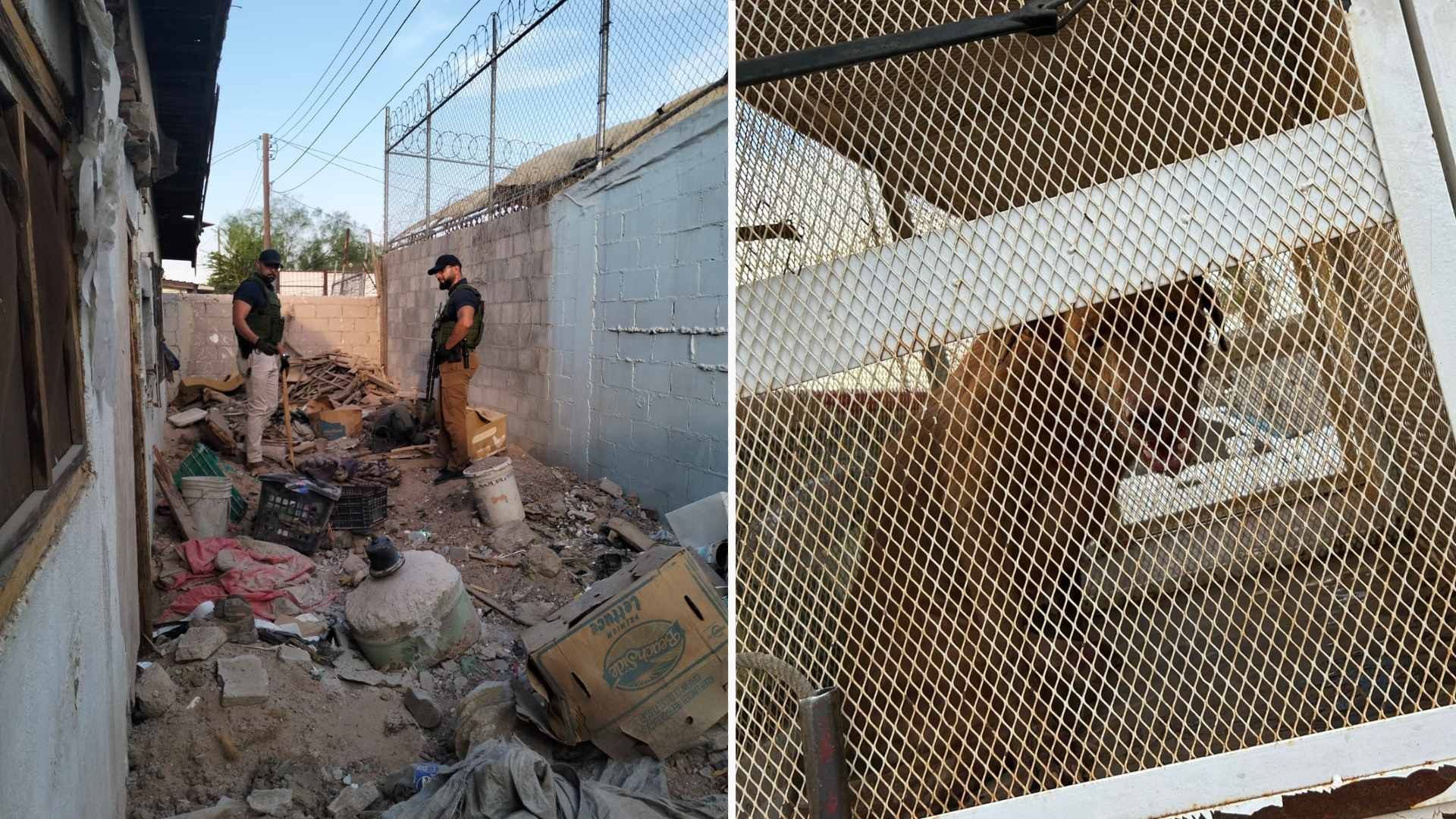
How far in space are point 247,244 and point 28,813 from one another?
33631 millimetres

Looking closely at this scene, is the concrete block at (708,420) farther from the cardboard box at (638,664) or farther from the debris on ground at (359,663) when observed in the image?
the cardboard box at (638,664)

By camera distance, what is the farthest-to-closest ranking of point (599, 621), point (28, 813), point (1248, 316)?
point (599, 621) → point (1248, 316) → point (28, 813)

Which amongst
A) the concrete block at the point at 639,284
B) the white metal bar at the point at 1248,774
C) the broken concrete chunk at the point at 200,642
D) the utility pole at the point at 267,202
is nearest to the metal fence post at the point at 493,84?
the concrete block at the point at 639,284

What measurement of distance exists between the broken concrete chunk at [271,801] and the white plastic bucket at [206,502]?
10.5 ft

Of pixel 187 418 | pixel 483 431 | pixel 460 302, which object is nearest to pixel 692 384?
pixel 483 431

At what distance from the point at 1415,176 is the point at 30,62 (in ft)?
7.46

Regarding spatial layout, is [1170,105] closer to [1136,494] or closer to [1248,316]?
[1248,316]

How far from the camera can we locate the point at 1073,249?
1.43 metres

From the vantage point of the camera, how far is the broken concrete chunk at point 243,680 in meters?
3.69

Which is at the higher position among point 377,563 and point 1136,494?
point 1136,494

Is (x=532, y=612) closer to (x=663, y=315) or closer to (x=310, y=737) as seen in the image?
(x=310, y=737)

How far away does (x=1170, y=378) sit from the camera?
1.47 meters

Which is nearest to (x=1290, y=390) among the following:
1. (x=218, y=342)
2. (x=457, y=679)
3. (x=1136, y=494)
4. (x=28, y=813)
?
(x=1136, y=494)

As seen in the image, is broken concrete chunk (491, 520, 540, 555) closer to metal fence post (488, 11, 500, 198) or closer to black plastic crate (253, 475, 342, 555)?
black plastic crate (253, 475, 342, 555)
